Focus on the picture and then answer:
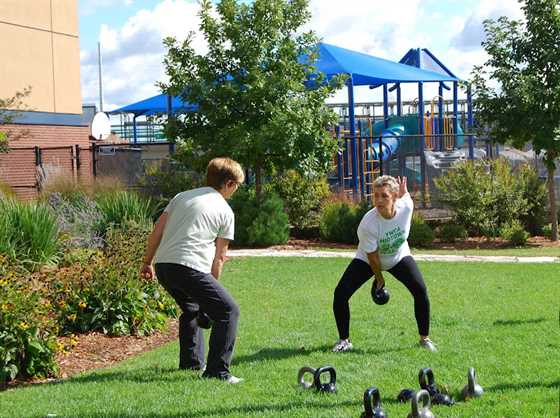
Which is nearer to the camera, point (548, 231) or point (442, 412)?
point (442, 412)

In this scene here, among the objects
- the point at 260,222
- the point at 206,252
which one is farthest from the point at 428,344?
the point at 260,222

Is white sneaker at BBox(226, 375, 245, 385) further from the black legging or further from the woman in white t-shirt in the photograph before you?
the black legging

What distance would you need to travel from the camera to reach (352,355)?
7391 millimetres

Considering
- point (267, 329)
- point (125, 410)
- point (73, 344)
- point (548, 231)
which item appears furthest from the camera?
point (548, 231)

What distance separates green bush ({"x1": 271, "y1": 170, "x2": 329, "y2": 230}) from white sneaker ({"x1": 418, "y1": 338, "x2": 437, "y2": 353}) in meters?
12.8

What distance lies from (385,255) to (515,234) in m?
12.3

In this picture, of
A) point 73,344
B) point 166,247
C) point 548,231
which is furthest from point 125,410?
point 548,231

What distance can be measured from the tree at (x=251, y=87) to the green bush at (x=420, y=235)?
2.32 m

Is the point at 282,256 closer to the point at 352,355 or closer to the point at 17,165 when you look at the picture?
the point at 352,355

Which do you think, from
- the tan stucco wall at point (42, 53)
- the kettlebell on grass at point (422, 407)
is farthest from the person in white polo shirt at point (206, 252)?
the tan stucco wall at point (42, 53)

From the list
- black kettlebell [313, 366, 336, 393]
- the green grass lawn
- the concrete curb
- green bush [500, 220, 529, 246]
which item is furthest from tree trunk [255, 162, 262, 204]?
black kettlebell [313, 366, 336, 393]

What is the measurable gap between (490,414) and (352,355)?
2163 millimetres

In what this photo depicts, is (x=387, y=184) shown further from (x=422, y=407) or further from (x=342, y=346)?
(x=422, y=407)

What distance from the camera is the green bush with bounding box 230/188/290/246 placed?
59.5ft
